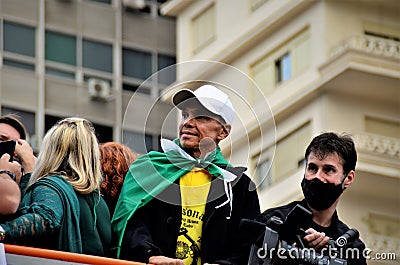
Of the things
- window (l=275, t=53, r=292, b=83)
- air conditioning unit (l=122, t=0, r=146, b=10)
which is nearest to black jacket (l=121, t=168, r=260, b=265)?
window (l=275, t=53, r=292, b=83)

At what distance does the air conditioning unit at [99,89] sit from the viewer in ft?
145

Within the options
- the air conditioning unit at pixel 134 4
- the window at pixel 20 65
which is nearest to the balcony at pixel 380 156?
the window at pixel 20 65

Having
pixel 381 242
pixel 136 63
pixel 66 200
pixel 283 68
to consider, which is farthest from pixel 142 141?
pixel 136 63

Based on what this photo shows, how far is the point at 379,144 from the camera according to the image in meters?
38.8

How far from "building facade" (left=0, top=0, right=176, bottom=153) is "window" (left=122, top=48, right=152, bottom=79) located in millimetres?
23

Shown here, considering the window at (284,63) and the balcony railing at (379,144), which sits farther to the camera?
the window at (284,63)

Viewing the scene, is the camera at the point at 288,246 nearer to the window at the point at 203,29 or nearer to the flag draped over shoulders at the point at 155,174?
the flag draped over shoulders at the point at 155,174

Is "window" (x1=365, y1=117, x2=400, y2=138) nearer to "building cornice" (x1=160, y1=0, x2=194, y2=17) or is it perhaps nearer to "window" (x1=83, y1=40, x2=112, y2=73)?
"building cornice" (x1=160, y1=0, x2=194, y2=17)

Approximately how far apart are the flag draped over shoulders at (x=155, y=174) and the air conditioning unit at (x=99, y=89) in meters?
30.4

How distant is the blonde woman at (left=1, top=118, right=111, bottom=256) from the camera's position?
41.7ft

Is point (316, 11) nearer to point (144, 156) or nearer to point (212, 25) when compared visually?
point (212, 25)

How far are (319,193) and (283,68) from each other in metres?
27.4

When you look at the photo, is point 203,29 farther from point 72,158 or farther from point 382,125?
point 72,158

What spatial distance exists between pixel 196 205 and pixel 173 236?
29 cm
